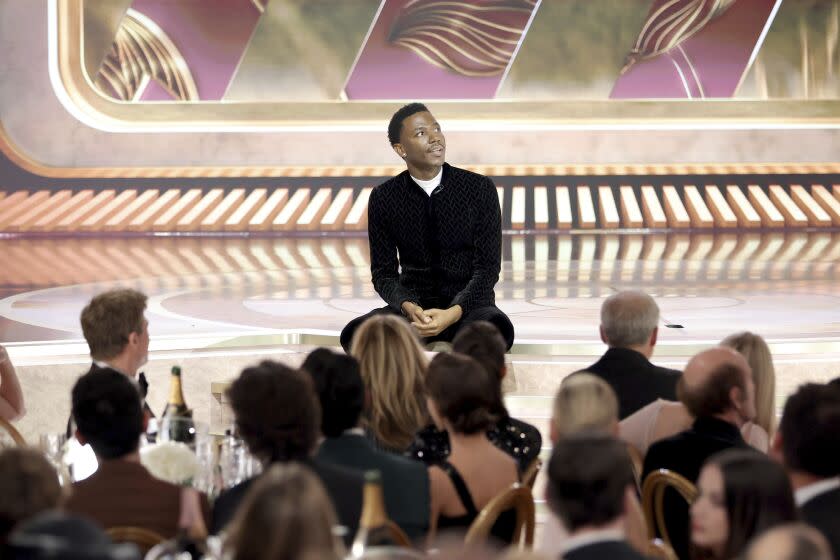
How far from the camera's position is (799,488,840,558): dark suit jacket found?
185cm

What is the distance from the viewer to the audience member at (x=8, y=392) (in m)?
3.30

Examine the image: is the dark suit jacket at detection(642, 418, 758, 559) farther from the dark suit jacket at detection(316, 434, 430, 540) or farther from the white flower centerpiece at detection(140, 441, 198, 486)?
the white flower centerpiece at detection(140, 441, 198, 486)

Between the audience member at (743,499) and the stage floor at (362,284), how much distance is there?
8.63ft

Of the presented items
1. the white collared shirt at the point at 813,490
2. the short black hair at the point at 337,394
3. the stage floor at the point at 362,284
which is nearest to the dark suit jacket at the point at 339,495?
the short black hair at the point at 337,394

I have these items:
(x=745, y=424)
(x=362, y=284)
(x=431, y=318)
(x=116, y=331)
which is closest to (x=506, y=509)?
(x=745, y=424)

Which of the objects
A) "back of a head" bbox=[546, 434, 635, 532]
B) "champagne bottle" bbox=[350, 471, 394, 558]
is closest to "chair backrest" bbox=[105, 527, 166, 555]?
"champagne bottle" bbox=[350, 471, 394, 558]

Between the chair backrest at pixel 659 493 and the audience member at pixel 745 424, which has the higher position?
the audience member at pixel 745 424

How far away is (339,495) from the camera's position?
6.36ft

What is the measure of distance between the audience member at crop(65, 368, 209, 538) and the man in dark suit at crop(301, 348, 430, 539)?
0.95 feet

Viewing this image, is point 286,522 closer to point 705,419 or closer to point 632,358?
point 705,419

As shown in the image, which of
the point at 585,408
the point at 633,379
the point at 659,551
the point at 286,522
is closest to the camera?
the point at 286,522

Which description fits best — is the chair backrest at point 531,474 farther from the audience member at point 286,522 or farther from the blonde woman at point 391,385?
the audience member at point 286,522

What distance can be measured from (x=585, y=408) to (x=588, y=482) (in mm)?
582

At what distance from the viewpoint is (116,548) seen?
129 cm
